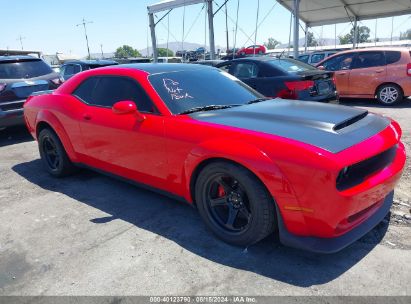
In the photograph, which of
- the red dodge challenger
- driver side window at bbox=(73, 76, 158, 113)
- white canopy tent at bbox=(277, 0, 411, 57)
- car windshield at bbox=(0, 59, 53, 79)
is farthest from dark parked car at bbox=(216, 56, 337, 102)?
white canopy tent at bbox=(277, 0, 411, 57)

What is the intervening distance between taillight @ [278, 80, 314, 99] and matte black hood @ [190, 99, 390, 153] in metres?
3.03

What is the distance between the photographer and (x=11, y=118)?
662cm

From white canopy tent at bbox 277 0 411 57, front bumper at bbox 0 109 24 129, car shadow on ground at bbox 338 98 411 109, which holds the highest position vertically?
white canopy tent at bbox 277 0 411 57

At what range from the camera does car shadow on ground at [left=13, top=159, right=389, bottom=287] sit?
263 cm

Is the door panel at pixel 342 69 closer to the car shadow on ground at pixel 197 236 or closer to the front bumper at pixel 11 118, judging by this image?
the car shadow on ground at pixel 197 236

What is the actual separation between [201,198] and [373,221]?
1362 mm

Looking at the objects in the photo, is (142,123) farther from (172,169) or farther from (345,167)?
(345,167)

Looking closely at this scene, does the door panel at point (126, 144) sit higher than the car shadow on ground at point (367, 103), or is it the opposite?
the door panel at point (126, 144)

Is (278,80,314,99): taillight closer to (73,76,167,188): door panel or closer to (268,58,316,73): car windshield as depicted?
(268,58,316,73): car windshield

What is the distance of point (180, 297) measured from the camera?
2.39 m

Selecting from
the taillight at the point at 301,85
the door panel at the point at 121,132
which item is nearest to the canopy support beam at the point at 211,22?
the taillight at the point at 301,85

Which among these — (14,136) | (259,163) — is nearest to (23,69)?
(14,136)

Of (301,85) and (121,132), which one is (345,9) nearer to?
(301,85)

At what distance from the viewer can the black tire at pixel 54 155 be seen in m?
4.65
